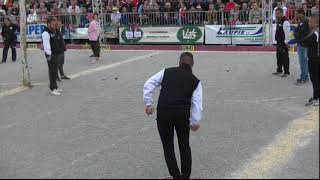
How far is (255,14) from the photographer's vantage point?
23.6 metres

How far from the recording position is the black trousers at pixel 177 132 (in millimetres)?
6965

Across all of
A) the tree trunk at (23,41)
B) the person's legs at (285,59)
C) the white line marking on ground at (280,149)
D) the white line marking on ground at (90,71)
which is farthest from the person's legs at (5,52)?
the white line marking on ground at (280,149)

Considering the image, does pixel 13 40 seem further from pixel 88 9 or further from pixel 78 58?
pixel 88 9

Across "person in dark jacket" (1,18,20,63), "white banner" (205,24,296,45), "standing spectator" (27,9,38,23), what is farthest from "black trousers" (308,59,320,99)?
"standing spectator" (27,9,38,23)

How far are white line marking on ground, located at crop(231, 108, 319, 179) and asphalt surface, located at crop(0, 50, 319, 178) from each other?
108mm

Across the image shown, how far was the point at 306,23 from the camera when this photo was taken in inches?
525

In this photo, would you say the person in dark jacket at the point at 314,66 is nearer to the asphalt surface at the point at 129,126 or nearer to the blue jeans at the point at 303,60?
the asphalt surface at the point at 129,126

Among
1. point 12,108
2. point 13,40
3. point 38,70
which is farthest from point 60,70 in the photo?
point 13,40

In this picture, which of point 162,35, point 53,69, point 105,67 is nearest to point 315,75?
point 53,69

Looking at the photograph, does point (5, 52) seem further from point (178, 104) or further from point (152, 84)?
point (178, 104)

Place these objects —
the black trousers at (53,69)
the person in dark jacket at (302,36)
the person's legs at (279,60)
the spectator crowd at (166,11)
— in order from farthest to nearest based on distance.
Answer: the spectator crowd at (166,11) → the person's legs at (279,60) → the black trousers at (53,69) → the person in dark jacket at (302,36)

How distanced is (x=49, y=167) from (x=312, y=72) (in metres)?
5.67

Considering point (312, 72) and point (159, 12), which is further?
point (159, 12)

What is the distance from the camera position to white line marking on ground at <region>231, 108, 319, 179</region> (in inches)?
295
